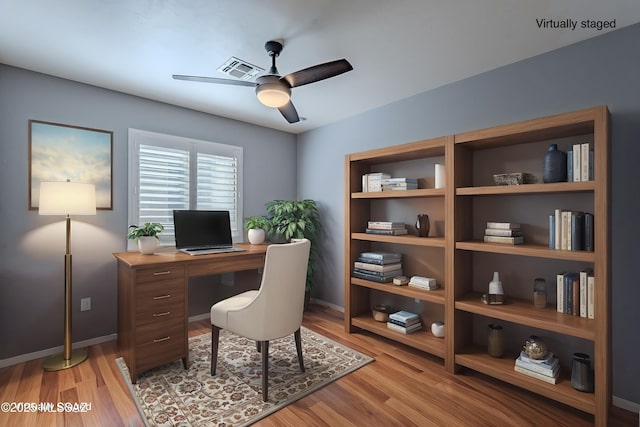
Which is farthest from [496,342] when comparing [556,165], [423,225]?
[556,165]

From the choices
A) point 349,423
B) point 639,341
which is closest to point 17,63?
point 349,423

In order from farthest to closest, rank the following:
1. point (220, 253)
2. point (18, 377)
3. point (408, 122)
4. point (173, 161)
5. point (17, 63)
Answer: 1. point (173, 161)
2. point (408, 122)
3. point (220, 253)
4. point (17, 63)
5. point (18, 377)

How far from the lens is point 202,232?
10.2 feet

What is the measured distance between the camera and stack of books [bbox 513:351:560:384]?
1.99 metres

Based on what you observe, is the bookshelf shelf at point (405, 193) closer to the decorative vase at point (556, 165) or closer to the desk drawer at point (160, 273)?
the decorative vase at point (556, 165)

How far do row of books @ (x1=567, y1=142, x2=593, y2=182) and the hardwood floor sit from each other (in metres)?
1.50

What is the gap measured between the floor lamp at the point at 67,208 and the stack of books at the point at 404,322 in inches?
107

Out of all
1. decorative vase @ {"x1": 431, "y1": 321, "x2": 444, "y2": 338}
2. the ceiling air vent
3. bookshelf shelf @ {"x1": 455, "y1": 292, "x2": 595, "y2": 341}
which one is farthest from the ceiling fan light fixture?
decorative vase @ {"x1": 431, "y1": 321, "x2": 444, "y2": 338}

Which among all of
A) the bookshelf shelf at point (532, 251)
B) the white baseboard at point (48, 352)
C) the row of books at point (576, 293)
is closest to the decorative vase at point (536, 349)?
the row of books at point (576, 293)

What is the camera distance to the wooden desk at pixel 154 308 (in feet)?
7.36

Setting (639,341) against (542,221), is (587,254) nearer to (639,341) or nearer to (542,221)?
(542,221)

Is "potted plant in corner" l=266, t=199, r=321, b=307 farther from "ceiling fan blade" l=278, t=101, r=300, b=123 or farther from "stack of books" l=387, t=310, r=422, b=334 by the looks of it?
"ceiling fan blade" l=278, t=101, r=300, b=123

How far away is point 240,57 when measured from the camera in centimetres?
234

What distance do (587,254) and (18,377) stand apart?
4.06 m
